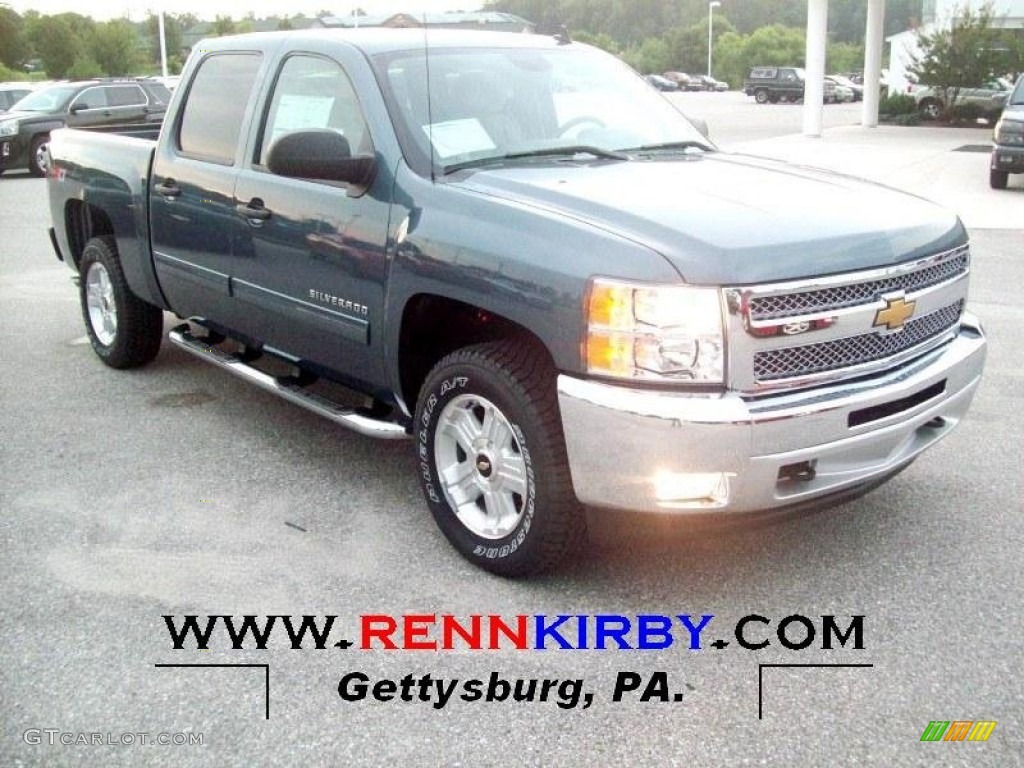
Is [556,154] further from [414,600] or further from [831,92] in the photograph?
[831,92]

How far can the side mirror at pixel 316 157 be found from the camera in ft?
13.1

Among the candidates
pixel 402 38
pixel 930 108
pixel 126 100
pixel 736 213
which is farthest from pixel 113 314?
pixel 930 108

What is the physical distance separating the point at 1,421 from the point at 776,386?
4.15 meters

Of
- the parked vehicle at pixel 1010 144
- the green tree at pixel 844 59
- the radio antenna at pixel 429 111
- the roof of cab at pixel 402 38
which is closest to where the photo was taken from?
the radio antenna at pixel 429 111

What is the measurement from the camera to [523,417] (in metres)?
3.55

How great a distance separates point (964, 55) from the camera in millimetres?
34188

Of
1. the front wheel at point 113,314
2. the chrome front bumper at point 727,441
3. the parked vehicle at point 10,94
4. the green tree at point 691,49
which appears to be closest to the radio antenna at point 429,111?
the chrome front bumper at point 727,441

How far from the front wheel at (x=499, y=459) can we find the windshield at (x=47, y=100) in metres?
18.8

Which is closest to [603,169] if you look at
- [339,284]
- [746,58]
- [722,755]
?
[339,284]

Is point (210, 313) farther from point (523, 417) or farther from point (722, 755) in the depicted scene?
point (722, 755)

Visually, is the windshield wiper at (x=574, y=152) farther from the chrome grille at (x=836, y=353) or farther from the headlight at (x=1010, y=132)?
the headlight at (x=1010, y=132)

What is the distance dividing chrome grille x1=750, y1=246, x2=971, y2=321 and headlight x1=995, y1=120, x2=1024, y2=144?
13.3 m

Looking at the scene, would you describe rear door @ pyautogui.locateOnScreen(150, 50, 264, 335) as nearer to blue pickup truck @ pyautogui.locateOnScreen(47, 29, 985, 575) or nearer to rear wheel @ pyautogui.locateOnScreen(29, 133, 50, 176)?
blue pickup truck @ pyautogui.locateOnScreen(47, 29, 985, 575)

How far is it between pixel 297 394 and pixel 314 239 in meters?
0.73
